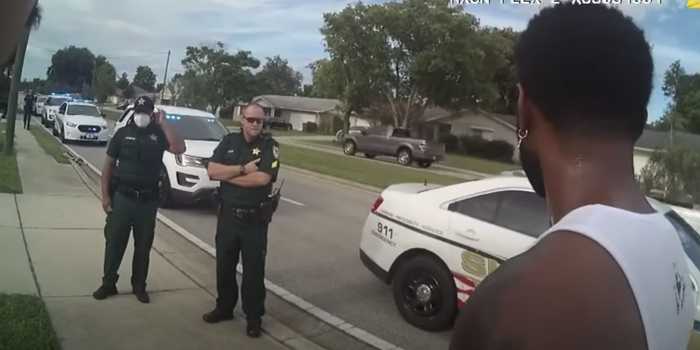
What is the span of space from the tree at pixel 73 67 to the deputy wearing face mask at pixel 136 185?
35 centimetres

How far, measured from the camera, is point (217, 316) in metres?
3.96

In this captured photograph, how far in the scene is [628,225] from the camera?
81 cm

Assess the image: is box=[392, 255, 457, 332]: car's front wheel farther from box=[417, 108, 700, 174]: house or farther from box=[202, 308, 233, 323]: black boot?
box=[202, 308, 233, 323]: black boot

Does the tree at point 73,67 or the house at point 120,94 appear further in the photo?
the house at point 120,94

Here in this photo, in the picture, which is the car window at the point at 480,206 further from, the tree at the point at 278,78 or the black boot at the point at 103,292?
the black boot at the point at 103,292

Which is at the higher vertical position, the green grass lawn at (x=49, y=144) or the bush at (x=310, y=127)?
the bush at (x=310, y=127)

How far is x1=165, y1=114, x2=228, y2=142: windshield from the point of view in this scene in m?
4.27

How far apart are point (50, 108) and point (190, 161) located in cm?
200

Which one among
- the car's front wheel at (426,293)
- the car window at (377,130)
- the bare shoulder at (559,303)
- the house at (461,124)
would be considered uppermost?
the house at (461,124)

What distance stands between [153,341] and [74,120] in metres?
1.76

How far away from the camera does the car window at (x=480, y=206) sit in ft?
13.3

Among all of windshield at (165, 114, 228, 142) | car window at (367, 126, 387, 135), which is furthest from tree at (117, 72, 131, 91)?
car window at (367, 126, 387, 135)

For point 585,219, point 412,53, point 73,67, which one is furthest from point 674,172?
point 73,67

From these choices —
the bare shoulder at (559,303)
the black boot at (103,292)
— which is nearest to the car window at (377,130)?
the black boot at (103,292)
